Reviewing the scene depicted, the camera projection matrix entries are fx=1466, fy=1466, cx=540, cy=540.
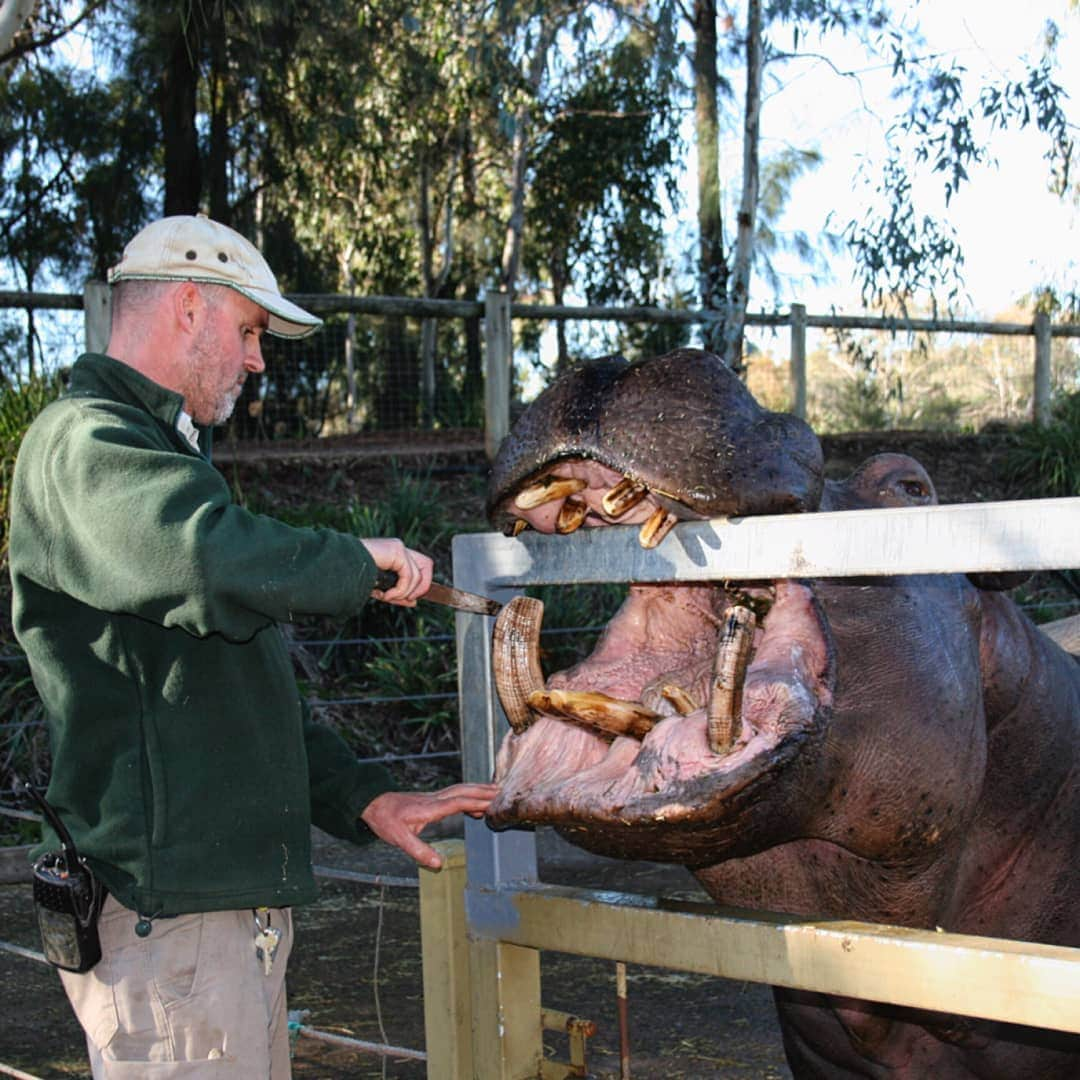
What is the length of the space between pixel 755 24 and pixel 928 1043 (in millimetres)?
10281

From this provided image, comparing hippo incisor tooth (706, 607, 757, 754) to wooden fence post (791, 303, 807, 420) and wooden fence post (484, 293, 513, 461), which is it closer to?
wooden fence post (484, 293, 513, 461)

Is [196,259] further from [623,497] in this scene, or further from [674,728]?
[674,728]

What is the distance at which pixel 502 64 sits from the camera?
14.3m

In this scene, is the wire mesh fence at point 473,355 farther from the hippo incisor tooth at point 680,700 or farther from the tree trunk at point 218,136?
the hippo incisor tooth at point 680,700

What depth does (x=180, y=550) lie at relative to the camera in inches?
78.7

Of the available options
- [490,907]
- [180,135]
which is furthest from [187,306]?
[180,135]

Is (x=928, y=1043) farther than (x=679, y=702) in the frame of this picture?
Yes

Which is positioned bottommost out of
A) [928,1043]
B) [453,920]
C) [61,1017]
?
[61,1017]

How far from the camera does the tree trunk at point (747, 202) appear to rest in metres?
11.3

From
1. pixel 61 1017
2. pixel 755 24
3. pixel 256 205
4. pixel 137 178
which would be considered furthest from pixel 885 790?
pixel 256 205

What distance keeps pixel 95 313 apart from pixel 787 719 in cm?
787

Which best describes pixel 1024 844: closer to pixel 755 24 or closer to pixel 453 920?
pixel 453 920

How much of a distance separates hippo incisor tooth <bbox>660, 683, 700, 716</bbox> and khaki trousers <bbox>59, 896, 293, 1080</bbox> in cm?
89

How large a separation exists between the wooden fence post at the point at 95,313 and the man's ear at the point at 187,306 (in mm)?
6615
